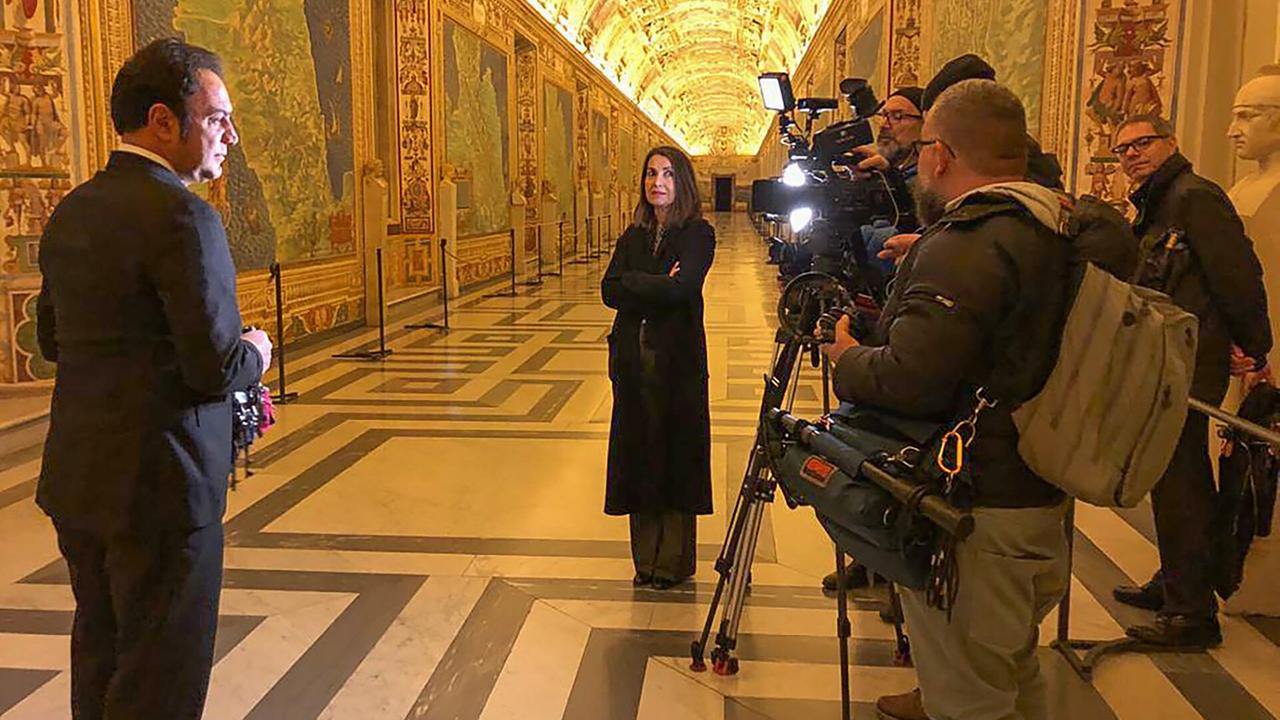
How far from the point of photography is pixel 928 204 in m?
2.25

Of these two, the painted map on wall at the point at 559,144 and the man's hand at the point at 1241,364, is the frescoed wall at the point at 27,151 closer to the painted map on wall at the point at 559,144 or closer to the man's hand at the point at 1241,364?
the man's hand at the point at 1241,364

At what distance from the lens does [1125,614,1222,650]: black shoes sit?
3742 millimetres

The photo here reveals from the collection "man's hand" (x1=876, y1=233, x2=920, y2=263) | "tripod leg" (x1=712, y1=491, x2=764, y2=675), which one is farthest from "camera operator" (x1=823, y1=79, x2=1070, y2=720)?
"tripod leg" (x1=712, y1=491, x2=764, y2=675)

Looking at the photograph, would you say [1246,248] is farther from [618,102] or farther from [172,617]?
[618,102]

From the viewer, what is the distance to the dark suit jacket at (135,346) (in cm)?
208

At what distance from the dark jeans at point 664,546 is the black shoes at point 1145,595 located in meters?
1.86

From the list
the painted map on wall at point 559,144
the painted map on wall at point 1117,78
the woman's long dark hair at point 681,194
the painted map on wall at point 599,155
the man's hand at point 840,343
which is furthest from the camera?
the painted map on wall at point 599,155

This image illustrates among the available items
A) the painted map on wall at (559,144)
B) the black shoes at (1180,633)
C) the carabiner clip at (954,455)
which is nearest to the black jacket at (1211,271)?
the black shoes at (1180,633)

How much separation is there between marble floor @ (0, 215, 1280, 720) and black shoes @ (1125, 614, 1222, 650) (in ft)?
0.20

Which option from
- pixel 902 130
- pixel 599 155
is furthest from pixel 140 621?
pixel 599 155

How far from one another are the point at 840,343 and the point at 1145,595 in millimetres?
2729

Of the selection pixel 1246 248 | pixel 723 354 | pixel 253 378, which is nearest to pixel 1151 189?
pixel 1246 248

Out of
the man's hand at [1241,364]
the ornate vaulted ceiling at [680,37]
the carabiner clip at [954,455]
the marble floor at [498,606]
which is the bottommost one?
the marble floor at [498,606]

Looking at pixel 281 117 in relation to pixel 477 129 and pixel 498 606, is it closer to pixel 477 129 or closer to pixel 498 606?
pixel 477 129
